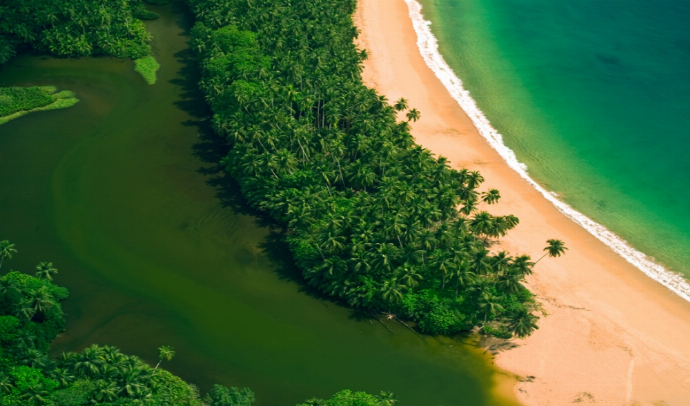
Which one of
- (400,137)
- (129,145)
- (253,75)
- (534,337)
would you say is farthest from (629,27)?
(129,145)

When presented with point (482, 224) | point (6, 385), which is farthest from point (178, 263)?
point (482, 224)

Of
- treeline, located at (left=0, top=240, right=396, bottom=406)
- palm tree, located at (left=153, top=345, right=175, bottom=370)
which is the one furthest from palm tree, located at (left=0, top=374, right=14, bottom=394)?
palm tree, located at (left=153, top=345, right=175, bottom=370)

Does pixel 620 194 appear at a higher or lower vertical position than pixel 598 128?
lower

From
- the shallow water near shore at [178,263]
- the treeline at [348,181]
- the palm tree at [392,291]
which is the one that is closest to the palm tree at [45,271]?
the shallow water near shore at [178,263]

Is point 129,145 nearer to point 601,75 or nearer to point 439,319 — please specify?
point 439,319

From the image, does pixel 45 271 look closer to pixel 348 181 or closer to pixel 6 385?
pixel 6 385

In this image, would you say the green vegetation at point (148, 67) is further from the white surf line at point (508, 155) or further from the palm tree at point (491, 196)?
the palm tree at point (491, 196)
